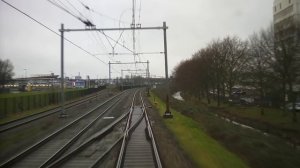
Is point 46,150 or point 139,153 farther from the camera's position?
point 46,150

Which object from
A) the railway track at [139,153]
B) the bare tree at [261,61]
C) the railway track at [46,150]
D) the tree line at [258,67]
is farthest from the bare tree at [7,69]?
the railway track at [139,153]

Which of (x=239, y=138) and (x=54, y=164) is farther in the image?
(x=239, y=138)

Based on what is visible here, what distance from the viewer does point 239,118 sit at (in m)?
50.0

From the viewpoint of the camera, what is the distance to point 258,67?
46.0 metres

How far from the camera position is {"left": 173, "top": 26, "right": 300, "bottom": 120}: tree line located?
4084 centimetres

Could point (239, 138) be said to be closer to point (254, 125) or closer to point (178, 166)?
point (178, 166)

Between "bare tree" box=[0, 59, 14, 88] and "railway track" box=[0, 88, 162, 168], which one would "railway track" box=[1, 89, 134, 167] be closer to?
"railway track" box=[0, 88, 162, 168]

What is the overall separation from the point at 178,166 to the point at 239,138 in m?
11.8

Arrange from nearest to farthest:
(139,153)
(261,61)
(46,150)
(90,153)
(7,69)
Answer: (90,153) → (139,153) → (46,150) → (261,61) → (7,69)

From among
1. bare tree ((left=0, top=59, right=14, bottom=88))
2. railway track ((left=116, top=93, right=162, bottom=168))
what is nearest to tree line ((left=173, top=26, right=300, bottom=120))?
railway track ((left=116, top=93, right=162, bottom=168))

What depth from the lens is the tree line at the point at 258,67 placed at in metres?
40.8

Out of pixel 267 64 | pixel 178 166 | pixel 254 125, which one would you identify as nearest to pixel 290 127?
pixel 254 125

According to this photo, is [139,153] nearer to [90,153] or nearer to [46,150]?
[90,153]

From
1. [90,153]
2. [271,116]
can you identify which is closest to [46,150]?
[90,153]
